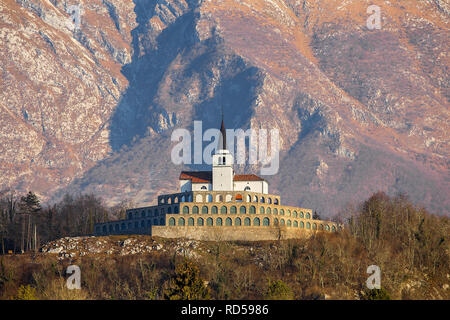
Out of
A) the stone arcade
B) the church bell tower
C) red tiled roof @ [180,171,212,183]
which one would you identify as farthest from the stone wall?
red tiled roof @ [180,171,212,183]

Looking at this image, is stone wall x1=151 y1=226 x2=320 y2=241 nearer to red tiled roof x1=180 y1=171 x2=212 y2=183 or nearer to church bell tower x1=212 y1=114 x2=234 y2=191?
church bell tower x1=212 y1=114 x2=234 y2=191

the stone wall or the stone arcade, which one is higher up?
the stone arcade

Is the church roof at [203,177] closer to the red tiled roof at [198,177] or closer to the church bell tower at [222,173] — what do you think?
the red tiled roof at [198,177]

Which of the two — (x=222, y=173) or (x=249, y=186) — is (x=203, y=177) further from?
(x=249, y=186)

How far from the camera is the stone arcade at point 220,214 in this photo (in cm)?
17662

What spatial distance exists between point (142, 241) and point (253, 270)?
77.5 ft

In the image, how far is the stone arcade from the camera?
177m

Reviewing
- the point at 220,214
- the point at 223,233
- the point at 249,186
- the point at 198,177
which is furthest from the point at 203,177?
the point at 223,233

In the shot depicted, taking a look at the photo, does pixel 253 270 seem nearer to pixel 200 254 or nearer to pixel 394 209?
pixel 200 254

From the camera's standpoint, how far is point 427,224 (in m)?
176

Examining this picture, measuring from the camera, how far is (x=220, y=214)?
180m
